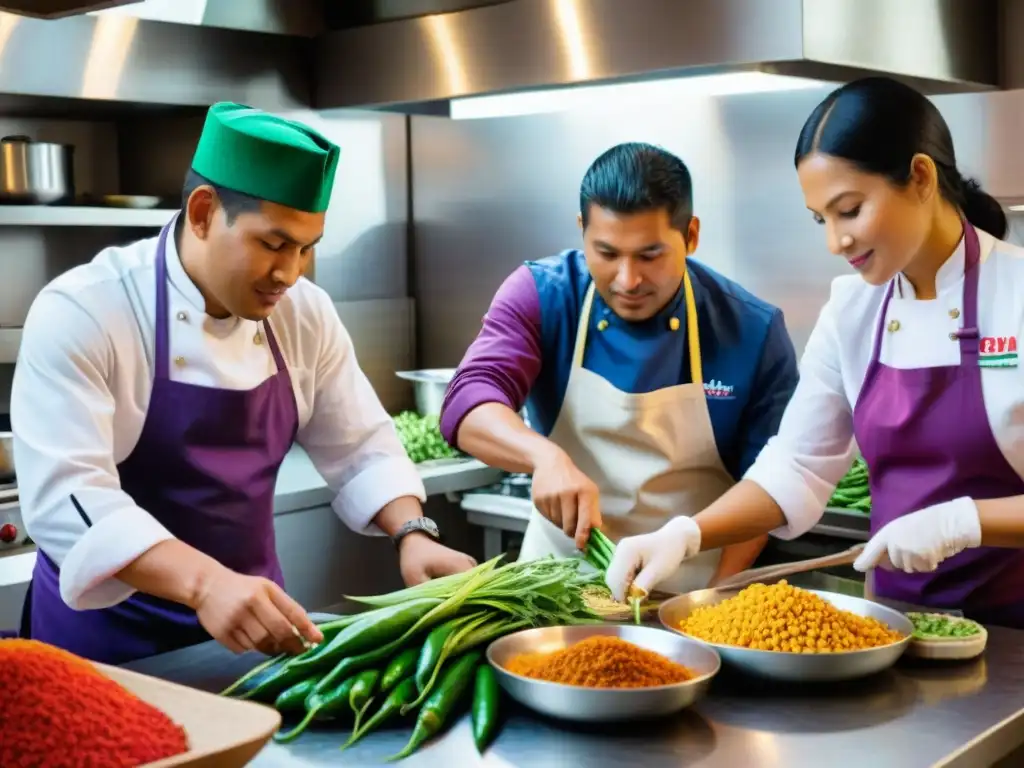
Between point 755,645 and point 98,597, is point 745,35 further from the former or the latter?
point 98,597

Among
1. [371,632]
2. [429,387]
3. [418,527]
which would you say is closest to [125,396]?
[418,527]

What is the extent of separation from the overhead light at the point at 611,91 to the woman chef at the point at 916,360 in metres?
0.70

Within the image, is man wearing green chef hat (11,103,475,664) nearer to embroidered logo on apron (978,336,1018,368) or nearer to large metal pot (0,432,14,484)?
embroidered logo on apron (978,336,1018,368)

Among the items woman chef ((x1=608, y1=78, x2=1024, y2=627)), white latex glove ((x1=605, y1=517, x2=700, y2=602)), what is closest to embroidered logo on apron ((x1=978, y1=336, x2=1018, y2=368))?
woman chef ((x1=608, y1=78, x2=1024, y2=627))

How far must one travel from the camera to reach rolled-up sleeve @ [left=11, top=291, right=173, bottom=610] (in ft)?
6.35

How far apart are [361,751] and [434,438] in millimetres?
2419

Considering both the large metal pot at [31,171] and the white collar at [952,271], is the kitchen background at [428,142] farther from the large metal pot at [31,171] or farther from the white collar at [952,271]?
the white collar at [952,271]

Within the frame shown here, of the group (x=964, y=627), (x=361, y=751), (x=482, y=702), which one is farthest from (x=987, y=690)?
(x=361, y=751)

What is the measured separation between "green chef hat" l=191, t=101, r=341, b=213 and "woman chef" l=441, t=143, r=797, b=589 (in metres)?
0.67

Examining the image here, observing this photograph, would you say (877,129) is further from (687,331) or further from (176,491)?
(176,491)

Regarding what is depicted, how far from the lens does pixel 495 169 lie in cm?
448

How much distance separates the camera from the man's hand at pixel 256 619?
71.2 inches

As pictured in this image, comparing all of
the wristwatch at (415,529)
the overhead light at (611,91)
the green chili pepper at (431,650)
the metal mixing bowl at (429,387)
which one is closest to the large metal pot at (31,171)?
the overhead light at (611,91)

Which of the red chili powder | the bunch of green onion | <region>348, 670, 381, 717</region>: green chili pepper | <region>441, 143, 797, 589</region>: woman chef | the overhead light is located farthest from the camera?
the overhead light
